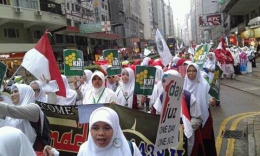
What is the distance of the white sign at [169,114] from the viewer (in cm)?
349

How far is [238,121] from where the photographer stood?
811cm

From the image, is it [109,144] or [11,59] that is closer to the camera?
[109,144]

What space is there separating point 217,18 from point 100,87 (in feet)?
163

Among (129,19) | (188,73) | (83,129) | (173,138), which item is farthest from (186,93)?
(129,19)

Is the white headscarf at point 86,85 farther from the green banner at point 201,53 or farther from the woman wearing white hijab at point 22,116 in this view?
the woman wearing white hijab at point 22,116

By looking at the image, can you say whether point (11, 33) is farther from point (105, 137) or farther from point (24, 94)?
point (105, 137)

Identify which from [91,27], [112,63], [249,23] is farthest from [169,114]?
[91,27]

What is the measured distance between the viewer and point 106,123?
2.71 m

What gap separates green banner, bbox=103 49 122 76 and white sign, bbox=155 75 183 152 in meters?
5.40

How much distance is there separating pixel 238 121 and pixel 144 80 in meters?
2.83

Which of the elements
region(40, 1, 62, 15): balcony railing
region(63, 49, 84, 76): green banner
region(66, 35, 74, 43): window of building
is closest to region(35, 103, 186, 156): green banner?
region(63, 49, 84, 76): green banner

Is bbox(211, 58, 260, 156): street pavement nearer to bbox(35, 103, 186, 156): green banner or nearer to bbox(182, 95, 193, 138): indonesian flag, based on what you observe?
bbox(182, 95, 193, 138): indonesian flag

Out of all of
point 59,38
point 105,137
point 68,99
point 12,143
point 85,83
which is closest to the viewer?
point 12,143

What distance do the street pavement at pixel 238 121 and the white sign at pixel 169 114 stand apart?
1.98 meters
